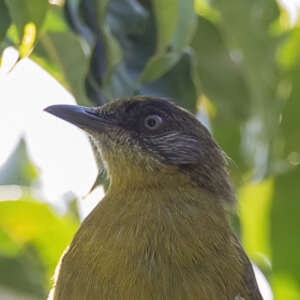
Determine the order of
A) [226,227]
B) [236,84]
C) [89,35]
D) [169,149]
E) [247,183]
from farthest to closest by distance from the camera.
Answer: [247,183] < [236,84] < [169,149] < [226,227] < [89,35]

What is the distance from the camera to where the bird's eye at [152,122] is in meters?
4.96

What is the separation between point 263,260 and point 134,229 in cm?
200

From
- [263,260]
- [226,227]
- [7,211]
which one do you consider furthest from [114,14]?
[263,260]

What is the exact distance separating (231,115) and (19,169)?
1.84m

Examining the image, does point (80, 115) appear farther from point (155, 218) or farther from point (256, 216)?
point (256, 216)

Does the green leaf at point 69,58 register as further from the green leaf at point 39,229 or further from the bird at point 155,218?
the green leaf at point 39,229

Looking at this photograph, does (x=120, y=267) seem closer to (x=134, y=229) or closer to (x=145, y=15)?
(x=134, y=229)

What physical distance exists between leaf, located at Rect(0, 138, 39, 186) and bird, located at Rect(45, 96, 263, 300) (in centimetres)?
102

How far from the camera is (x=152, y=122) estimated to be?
499cm

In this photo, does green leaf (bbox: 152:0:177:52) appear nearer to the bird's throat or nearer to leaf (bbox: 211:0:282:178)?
the bird's throat

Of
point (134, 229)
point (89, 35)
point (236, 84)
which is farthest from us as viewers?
point (236, 84)

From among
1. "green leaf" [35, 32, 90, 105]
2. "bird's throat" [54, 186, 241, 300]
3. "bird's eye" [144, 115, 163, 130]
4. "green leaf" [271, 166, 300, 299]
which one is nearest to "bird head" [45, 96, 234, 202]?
"bird's eye" [144, 115, 163, 130]

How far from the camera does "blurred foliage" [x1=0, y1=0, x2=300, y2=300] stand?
4.48 meters

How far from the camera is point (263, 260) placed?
5934 millimetres
